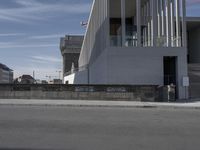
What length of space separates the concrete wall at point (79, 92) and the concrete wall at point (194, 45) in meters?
24.2

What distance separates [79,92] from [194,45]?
28.1 meters

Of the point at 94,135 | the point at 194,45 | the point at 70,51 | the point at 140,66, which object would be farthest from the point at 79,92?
the point at 70,51

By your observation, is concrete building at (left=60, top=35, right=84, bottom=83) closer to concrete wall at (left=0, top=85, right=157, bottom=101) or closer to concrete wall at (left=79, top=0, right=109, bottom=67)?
concrete wall at (left=79, top=0, right=109, bottom=67)

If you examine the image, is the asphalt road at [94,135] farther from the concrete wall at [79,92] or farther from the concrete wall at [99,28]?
the concrete wall at [99,28]

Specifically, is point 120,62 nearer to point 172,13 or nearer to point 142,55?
point 142,55

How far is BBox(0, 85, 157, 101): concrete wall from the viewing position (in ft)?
110

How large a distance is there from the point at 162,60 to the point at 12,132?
81.9ft

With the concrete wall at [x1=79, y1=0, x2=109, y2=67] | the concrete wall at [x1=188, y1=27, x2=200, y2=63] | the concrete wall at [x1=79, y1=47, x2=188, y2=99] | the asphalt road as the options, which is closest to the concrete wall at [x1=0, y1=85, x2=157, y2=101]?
the concrete wall at [x1=79, y1=47, x2=188, y2=99]

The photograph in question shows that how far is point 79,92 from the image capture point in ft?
112

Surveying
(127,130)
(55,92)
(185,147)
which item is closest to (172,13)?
(55,92)

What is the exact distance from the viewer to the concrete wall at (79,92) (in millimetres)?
33500

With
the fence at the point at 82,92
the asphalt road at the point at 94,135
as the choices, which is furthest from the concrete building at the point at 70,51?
the asphalt road at the point at 94,135

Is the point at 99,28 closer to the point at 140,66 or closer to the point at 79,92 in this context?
the point at 140,66

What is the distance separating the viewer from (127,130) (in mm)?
13539
